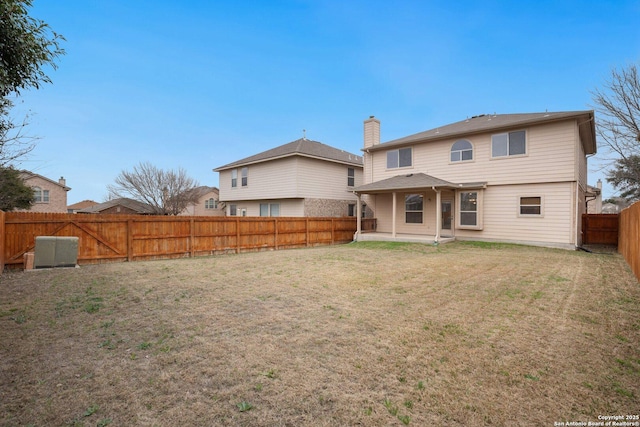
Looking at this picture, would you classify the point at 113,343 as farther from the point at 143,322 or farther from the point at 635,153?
the point at 635,153

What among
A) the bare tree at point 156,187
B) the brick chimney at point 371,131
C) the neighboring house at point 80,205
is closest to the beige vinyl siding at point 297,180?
the brick chimney at point 371,131

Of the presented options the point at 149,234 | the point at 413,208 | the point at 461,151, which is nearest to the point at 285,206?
the point at 413,208

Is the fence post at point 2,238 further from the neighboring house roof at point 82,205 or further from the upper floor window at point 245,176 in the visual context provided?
the neighboring house roof at point 82,205

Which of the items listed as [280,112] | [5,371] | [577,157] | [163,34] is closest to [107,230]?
[5,371]

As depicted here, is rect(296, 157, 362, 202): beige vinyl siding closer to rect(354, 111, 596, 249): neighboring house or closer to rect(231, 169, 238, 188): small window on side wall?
rect(354, 111, 596, 249): neighboring house

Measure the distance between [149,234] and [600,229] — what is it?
22411mm

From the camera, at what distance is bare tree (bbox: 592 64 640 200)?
45.6 feet

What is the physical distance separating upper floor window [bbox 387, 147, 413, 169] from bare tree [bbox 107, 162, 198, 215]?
64.4 ft

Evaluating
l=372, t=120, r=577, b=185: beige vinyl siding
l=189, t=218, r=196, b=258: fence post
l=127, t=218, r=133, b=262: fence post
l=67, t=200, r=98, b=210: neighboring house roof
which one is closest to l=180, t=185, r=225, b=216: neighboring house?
l=67, t=200, r=98, b=210: neighboring house roof

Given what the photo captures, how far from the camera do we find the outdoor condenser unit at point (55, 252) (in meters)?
8.99

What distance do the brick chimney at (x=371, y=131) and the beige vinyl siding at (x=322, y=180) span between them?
3087 mm

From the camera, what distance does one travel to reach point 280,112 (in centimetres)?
2906

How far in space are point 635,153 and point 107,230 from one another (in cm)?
2631

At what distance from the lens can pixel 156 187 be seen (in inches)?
1048
